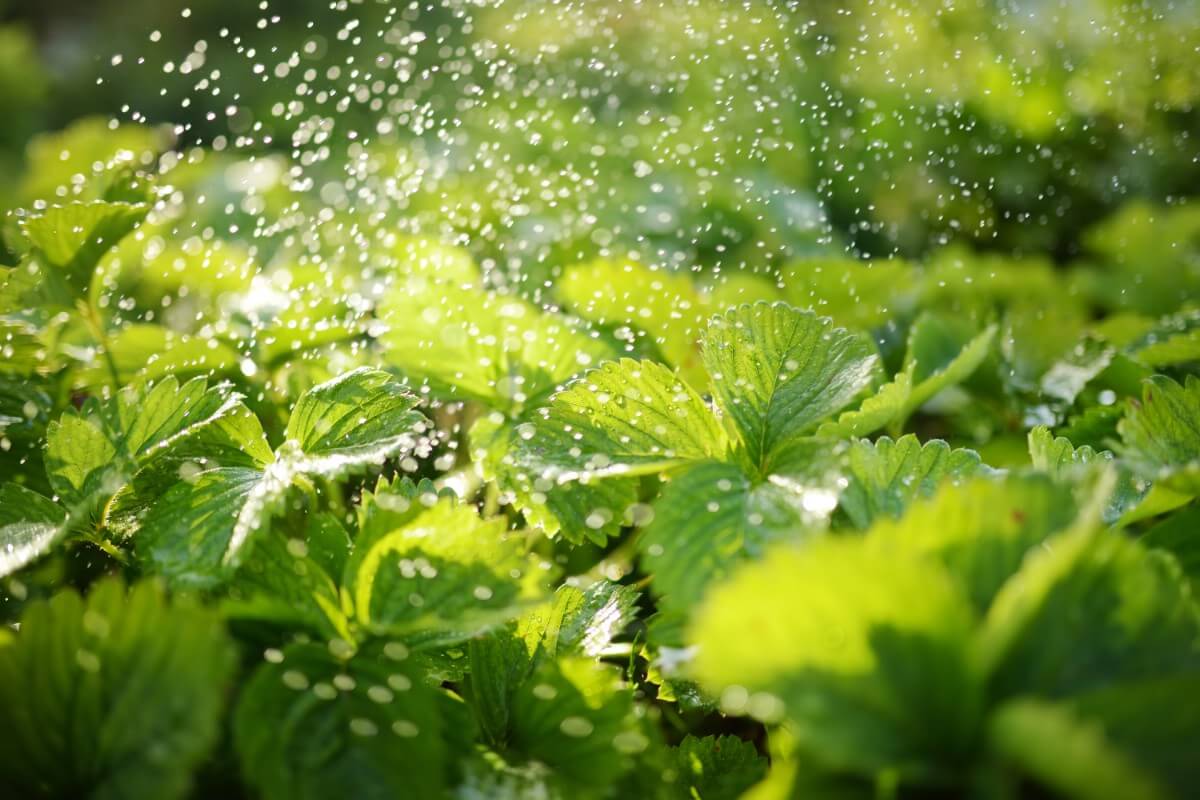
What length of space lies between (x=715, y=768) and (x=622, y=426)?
196mm

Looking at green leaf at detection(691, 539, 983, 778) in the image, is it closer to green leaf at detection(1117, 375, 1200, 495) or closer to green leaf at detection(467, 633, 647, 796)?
green leaf at detection(467, 633, 647, 796)

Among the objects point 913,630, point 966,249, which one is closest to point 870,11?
point 966,249

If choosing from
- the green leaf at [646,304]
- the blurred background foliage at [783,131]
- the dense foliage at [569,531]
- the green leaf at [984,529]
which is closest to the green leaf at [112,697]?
the dense foliage at [569,531]

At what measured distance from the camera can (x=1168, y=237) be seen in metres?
1.17

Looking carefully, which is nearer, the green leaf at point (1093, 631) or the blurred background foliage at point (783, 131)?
the green leaf at point (1093, 631)

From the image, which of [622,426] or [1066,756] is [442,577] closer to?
[622,426]

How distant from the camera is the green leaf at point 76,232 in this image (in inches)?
23.7

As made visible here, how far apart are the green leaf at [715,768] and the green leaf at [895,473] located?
0.14m

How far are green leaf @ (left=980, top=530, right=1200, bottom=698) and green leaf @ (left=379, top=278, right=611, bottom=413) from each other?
37 cm

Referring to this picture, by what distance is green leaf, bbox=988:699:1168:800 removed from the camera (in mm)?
256

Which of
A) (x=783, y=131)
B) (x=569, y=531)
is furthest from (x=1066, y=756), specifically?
(x=783, y=131)

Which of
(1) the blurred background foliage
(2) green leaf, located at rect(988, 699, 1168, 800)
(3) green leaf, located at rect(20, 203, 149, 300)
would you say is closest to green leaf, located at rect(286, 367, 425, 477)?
(3) green leaf, located at rect(20, 203, 149, 300)

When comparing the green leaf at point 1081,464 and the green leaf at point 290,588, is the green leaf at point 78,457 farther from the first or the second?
the green leaf at point 1081,464

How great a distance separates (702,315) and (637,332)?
0.22 ft
